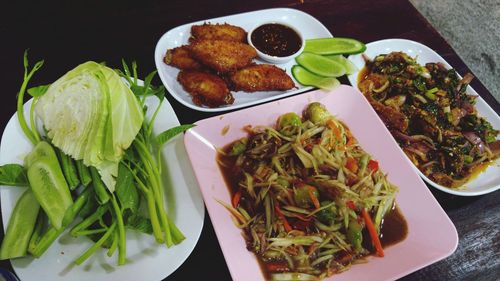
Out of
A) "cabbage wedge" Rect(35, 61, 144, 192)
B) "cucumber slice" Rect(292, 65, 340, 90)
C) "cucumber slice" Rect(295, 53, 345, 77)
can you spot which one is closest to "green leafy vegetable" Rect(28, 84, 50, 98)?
"cabbage wedge" Rect(35, 61, 144, 192)

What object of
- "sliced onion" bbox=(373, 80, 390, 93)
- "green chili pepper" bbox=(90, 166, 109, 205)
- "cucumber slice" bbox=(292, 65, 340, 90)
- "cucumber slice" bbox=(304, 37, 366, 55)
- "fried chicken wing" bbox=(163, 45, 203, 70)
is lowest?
"green chili pepper" bbox=(90, 166, 109, 205)

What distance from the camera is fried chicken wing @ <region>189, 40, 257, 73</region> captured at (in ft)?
8.14

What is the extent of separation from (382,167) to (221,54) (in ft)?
4.28

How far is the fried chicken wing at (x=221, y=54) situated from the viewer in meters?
2.48

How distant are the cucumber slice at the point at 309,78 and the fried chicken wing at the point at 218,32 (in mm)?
469

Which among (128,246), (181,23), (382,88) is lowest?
(128,246)

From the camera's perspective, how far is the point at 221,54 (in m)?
2.50

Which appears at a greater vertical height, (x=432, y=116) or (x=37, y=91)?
(x=37, y=91)

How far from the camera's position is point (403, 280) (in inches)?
77.1

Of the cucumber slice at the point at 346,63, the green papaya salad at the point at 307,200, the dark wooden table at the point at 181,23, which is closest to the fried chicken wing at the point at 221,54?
the dark wooden table at the point at 181,23

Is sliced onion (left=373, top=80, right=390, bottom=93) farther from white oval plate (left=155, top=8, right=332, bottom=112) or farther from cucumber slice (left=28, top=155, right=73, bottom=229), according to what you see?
cucumber slice (left=28, top=155, right=73, bottom=229)

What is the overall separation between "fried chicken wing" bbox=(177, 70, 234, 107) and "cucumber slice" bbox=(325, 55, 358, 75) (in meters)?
0.90

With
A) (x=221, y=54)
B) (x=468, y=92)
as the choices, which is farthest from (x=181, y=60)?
(x=468, y=92)

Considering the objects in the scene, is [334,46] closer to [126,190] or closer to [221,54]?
[221,54]
